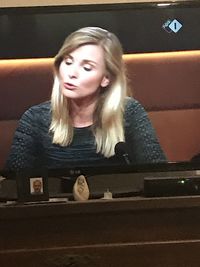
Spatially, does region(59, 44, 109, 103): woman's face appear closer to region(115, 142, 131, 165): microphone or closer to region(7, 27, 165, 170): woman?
region(7, 27, 165, 170): woman

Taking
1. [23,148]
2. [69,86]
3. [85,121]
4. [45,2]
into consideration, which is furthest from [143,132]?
[45,2]

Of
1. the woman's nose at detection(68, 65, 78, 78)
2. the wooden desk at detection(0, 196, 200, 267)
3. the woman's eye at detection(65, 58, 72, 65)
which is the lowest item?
the wooden desk at detection(0, 196, 200, 267)

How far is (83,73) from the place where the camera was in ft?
8.38

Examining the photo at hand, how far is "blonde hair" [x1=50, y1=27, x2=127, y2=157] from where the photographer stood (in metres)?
2.57

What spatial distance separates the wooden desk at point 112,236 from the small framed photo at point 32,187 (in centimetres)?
7

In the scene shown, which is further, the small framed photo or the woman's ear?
the woman's ear

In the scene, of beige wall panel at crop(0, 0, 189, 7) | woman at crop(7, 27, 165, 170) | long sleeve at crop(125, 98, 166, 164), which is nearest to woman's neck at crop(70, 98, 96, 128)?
woman at crop(7, 27, 165, 170)

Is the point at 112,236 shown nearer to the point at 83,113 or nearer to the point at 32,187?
the point at 32,187

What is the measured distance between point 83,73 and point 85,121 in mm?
173

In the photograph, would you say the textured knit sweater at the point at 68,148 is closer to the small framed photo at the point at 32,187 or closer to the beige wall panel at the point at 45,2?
the small framed photo at the point at 32,187

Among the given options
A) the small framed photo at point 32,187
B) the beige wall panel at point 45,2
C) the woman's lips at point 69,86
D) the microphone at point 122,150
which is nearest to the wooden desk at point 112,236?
the small framed photo at point 32,187

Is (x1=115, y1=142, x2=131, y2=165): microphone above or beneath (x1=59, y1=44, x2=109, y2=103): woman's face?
beneath

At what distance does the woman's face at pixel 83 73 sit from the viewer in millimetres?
2555

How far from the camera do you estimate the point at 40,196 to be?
242cm
